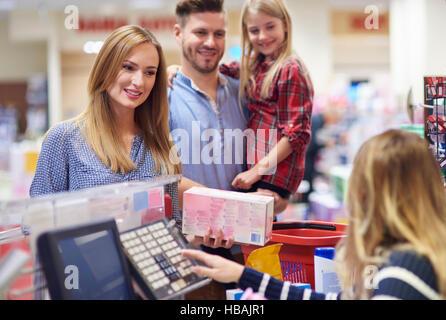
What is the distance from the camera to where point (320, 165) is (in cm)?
687

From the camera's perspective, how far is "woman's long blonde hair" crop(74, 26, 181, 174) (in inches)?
74.0

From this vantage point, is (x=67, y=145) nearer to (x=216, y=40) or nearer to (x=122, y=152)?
(x=122, y=152)

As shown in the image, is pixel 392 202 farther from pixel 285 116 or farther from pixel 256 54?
pixel 256 54

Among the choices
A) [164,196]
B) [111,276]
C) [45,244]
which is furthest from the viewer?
[164,196]

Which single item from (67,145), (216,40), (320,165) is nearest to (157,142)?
(67,145)

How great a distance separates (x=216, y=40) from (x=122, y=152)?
857 millimetres

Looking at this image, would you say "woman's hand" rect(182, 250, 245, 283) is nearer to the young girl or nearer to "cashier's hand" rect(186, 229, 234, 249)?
"cashier's hand" rect(186, 229, 234, 249)

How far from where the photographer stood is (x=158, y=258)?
1.37 meters

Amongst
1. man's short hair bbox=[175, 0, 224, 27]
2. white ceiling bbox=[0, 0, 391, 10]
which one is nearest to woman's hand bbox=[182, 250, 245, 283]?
man's short hair bbox=[175, 0, 224, 27]

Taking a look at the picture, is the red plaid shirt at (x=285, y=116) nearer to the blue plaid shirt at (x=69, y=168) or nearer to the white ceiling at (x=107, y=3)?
the blue plaid shirt at (x=69, y=168)

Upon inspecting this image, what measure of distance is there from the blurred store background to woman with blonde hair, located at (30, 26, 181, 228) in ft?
2.29

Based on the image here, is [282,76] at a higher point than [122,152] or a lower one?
higher

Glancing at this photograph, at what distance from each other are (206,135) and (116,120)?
1.70ft
